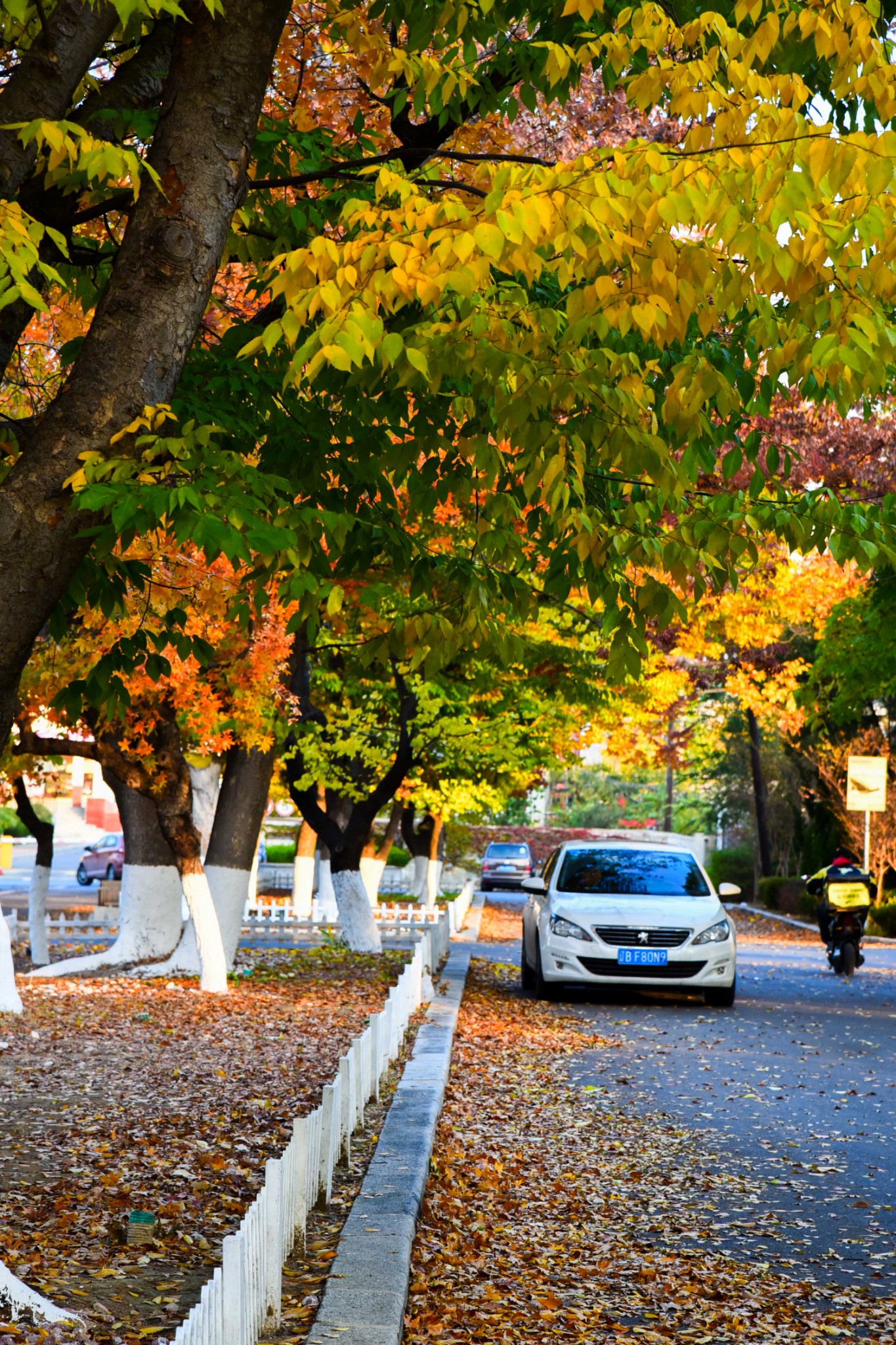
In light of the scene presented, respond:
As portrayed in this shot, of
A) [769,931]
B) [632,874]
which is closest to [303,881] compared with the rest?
[769,931]

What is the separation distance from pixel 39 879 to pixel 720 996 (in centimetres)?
917

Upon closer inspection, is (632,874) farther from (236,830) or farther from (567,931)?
(236,830)

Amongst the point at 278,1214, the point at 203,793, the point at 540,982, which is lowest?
the point at 540,982

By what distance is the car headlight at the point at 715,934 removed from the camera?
14969 mm

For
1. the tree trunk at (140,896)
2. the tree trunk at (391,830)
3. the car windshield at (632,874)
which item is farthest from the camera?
the tree trunk at (391,830)

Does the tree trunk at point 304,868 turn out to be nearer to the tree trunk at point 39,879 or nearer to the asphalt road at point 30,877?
the asphalt road at point 30,877

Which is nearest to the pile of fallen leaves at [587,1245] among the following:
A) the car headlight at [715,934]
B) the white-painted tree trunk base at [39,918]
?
the car headlight at [715,934]

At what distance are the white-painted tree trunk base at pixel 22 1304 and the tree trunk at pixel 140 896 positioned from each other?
13852 millimetres

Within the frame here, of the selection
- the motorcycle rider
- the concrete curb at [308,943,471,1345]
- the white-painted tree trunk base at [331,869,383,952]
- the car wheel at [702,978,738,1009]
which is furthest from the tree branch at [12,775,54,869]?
the concrete curb at [308,943,471,1345]

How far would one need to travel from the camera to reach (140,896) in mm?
18562

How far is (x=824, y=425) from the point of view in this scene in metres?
21.6

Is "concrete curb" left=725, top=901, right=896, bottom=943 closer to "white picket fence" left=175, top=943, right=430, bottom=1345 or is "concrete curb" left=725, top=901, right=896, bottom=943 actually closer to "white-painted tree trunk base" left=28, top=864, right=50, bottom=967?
"white-painted tree trunk base" left=28, top=864, right=50, bottom=967

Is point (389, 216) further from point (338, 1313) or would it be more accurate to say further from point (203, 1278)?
point (203, 1278)

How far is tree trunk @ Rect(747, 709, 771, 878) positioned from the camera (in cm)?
4147
